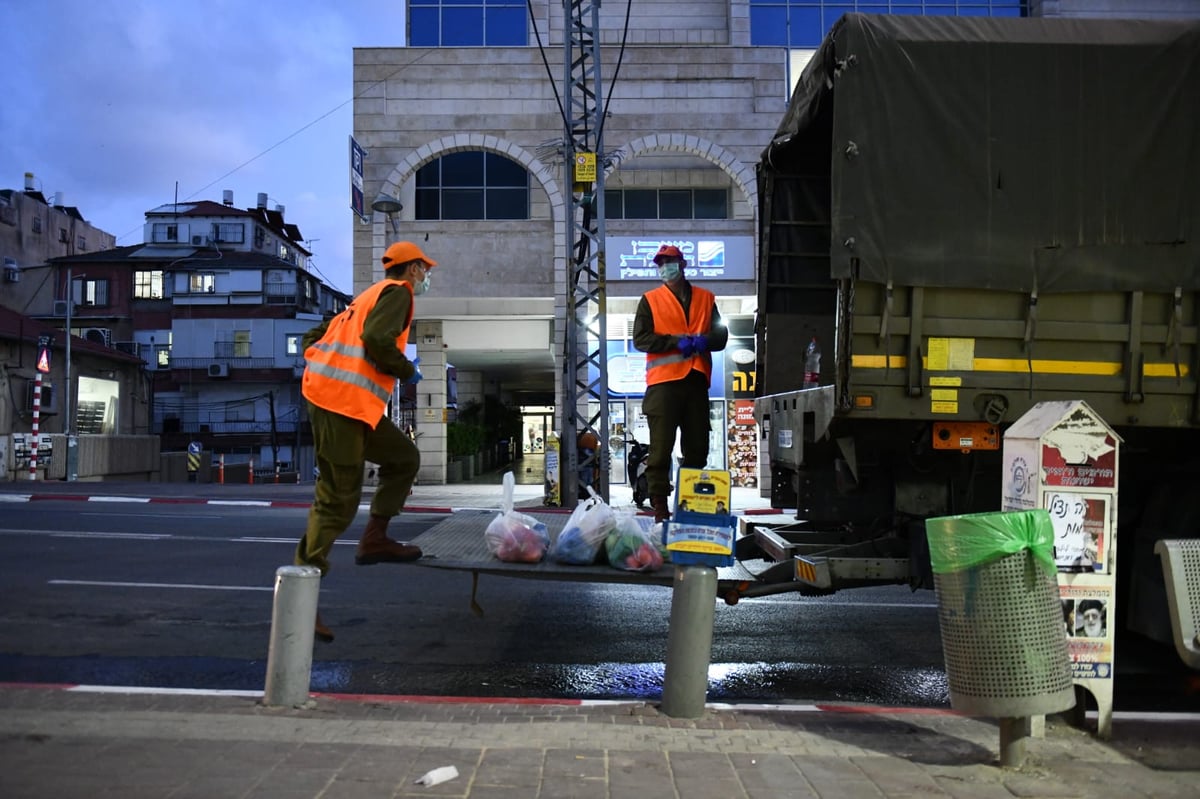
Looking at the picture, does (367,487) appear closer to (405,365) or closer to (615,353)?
(615,353)

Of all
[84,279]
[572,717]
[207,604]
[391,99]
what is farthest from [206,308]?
[572,717]

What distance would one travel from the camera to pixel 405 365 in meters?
5.10

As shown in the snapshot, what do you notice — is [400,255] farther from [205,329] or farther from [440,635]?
[205,329]

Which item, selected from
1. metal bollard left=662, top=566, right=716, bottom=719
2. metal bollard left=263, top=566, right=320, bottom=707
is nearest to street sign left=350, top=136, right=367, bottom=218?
metal bollard left=263, top=566, right=320, bottom=707

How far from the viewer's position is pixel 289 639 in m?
4.19

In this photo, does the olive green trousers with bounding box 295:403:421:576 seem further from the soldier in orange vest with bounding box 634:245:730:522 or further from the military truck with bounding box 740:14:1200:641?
the military truck with bounding box 740:14:1200:641

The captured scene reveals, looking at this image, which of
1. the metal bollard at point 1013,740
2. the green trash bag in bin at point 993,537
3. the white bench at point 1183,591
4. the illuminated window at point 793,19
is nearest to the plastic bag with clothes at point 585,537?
the green trash bag in bin at point 993,537

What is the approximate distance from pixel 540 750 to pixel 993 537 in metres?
1.89

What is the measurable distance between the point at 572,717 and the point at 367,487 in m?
17.4

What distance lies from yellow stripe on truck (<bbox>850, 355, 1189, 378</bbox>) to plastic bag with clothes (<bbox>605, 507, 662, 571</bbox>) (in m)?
1.37

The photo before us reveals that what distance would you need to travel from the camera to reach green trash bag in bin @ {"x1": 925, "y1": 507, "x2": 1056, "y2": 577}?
3.53 m

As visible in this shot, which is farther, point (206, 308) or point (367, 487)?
point (206, 308)

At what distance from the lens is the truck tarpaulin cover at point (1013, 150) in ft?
15.7

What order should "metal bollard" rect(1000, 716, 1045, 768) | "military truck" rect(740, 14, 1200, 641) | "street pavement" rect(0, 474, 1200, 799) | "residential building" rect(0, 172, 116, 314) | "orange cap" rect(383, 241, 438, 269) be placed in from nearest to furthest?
"street pavement" rect(0, 474, 1200, 799), "metal bollard" rect(1000, 716, 1045, 768), "military truck" rect(740, 14, 1200, 641), "orange cap" rect(383, 241, 438, 269), "residential building" rect(0, 172, 116, 314)
